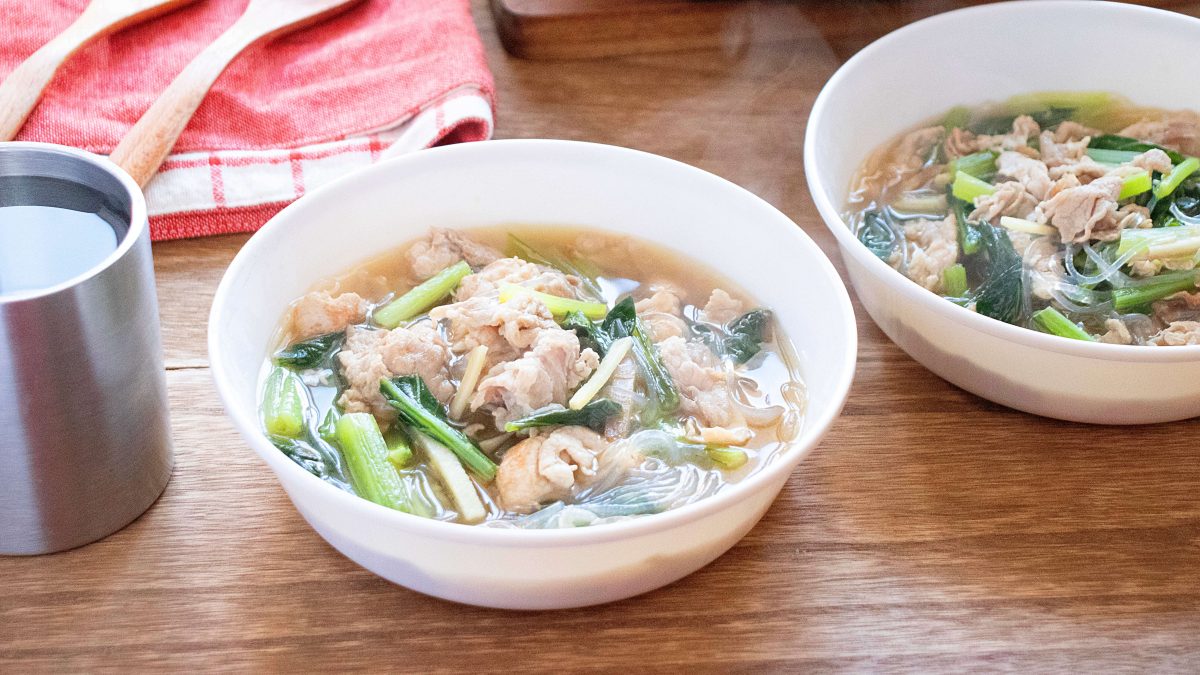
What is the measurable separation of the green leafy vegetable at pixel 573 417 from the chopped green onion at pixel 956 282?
0.61 metres

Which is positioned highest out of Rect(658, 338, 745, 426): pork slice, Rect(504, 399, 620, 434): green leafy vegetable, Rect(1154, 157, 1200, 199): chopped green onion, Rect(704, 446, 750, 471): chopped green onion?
Rect(1154, 157, 1200, 199): chopped green onion

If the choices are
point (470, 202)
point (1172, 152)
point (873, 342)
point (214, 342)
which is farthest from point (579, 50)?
point (214, 342)

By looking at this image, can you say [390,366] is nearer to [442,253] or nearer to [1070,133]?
[442,253]

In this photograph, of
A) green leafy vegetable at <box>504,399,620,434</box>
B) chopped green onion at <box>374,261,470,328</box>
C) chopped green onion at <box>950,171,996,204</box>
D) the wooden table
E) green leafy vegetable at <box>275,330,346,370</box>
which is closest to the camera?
the wooden table

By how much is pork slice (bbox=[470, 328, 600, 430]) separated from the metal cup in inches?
16.3

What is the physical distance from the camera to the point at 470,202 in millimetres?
1785

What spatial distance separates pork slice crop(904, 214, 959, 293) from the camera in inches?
69.4

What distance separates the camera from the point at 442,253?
1723 millimetres

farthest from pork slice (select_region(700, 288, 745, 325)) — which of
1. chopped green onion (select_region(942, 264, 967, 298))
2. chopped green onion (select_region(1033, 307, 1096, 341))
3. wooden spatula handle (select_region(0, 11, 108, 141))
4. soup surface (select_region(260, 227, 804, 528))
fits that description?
wooden spatula handle (select_region(0, 11, 108, 141))

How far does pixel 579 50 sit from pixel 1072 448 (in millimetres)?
1336

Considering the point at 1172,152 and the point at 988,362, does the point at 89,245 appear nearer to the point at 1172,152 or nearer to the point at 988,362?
the point at 988,362

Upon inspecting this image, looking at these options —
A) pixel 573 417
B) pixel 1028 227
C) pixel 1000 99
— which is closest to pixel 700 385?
pixel 573 417

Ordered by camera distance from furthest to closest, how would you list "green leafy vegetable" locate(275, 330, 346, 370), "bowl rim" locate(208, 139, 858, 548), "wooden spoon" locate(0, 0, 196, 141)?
1. "wooden spoon" locate(0, 0, 196, 141)
2. "green leafy vegetable" locate(275, 330, 346, 370)
3. "bowl rim" locate(208, 139, 858, 548)

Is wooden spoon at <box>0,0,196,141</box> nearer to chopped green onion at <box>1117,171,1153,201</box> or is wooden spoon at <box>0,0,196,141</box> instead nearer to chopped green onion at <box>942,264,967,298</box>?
chopped green onion at <box>942,264,967,298</box>
